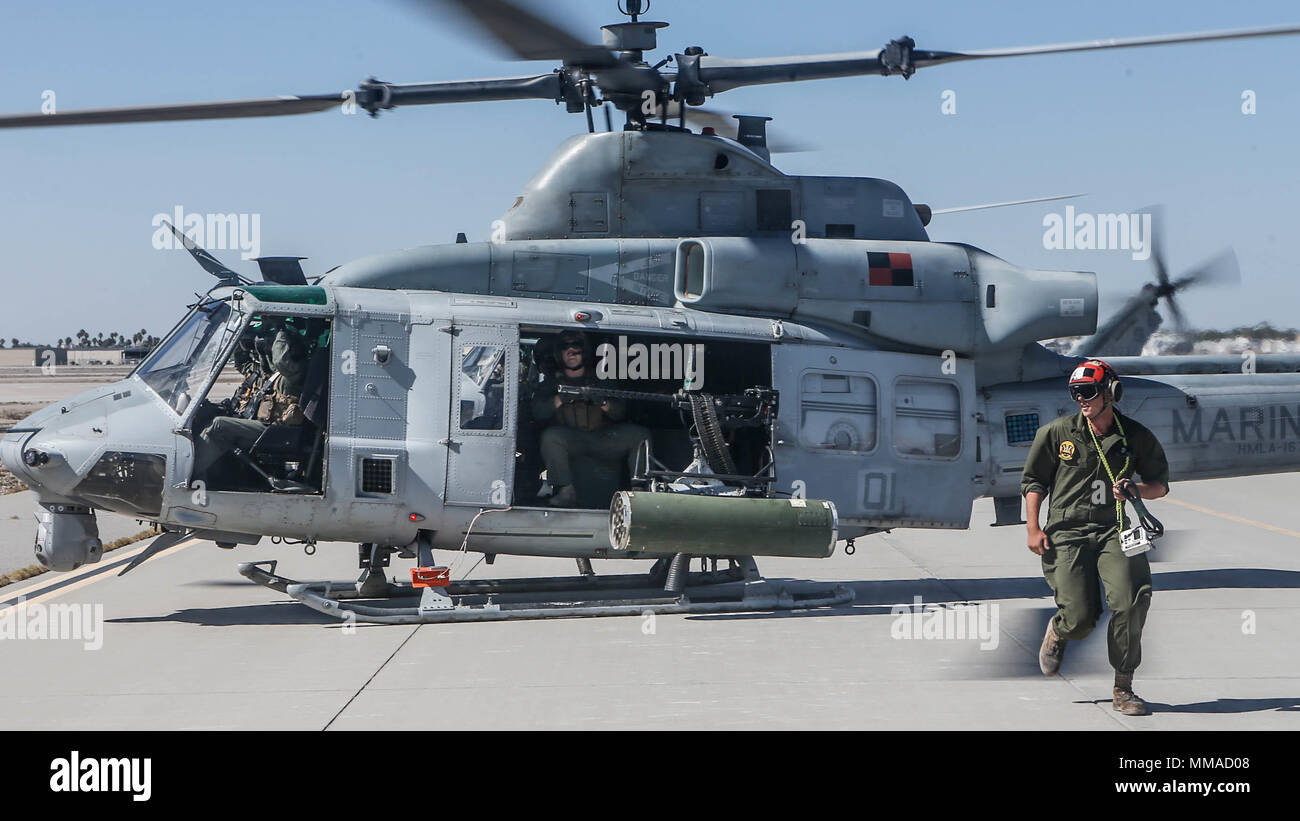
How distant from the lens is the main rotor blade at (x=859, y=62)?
28.6 ft

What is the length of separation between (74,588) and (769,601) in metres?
6.07

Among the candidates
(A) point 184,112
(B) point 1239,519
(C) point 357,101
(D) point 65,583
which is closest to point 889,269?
(C) point 357,101

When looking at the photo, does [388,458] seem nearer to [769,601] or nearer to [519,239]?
[519,239]

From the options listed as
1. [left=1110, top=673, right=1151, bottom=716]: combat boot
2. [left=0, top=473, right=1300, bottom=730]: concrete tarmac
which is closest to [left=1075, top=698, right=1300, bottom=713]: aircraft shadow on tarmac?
[left=0, top=473, right=1300, bottom=730]: concrete tarmac

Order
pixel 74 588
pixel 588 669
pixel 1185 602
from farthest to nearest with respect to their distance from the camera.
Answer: pixel 74 588 → pixel 1185 602 → pixel 588 669

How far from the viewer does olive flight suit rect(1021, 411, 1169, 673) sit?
637 centimetres

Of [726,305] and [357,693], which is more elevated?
[726,305]

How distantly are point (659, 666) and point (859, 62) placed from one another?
4.59m

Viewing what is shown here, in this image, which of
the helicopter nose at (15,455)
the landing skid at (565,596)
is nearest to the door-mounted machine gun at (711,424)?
the landing skid at (565,596)

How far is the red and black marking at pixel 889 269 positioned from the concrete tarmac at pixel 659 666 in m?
2.62

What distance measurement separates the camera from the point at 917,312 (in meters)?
10.4

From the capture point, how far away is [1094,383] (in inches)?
254
